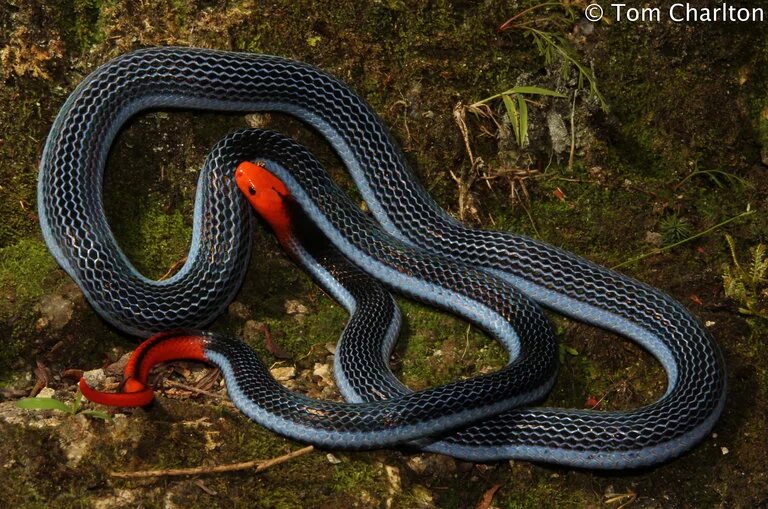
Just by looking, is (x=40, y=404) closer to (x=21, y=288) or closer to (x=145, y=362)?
(x=145, y=362)

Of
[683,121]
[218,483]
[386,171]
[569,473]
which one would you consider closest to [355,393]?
[218,483]

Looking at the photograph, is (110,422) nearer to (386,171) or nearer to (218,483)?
(218,483)

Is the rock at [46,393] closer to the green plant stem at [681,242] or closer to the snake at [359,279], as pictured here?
the snake at [359,279]

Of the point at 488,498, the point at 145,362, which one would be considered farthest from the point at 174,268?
the point at 488,498

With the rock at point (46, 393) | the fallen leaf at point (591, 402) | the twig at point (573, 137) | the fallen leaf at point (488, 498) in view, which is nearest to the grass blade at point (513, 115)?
the twig at point (573, 137)

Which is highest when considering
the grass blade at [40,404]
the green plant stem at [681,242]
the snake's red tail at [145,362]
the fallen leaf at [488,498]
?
the grass blade at [40,404]

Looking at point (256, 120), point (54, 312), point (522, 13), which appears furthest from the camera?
point (522, 13)
